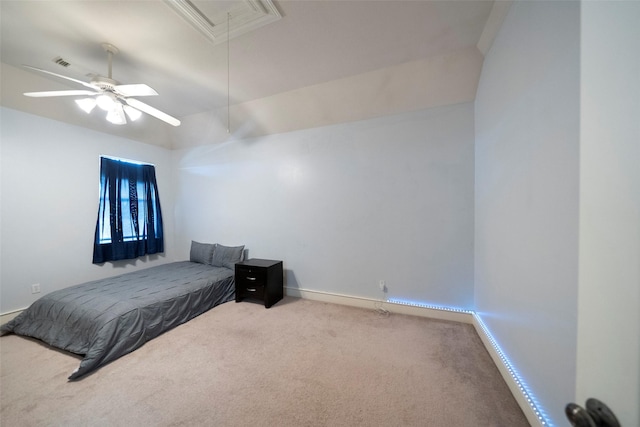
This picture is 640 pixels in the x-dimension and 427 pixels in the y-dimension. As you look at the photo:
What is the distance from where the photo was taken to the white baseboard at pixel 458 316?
4.23 ft

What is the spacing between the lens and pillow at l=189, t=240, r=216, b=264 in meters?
3.63

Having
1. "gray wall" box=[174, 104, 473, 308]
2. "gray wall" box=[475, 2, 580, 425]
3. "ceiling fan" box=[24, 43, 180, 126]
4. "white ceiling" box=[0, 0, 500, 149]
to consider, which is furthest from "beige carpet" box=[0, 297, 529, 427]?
"white ceiling" box=[0, 0, 500, 149]

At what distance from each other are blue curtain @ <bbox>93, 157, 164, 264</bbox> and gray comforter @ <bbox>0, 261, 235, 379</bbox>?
775 millimetres

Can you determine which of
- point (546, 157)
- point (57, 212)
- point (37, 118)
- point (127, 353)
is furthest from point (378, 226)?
point (37, 118)

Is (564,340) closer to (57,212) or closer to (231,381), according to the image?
(231,381)

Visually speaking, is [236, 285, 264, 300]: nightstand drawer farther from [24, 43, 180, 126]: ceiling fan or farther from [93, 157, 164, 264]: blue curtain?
[24, 43, 180, 126]: ceiling fan

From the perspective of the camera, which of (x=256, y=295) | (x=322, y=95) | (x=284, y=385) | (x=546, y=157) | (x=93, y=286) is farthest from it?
(x=256, y=295)

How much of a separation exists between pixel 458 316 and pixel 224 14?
3.64m

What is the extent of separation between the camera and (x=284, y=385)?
61.8 inches

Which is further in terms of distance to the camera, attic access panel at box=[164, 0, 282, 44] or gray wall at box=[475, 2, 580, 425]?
attic access panel at box=[164, 0, 282, 44]

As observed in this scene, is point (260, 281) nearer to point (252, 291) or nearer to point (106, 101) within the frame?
point (252, 291)

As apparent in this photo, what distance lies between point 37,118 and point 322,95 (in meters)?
3.49

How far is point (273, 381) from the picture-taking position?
5.27 ft

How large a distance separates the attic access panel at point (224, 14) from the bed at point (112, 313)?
2567 mm
